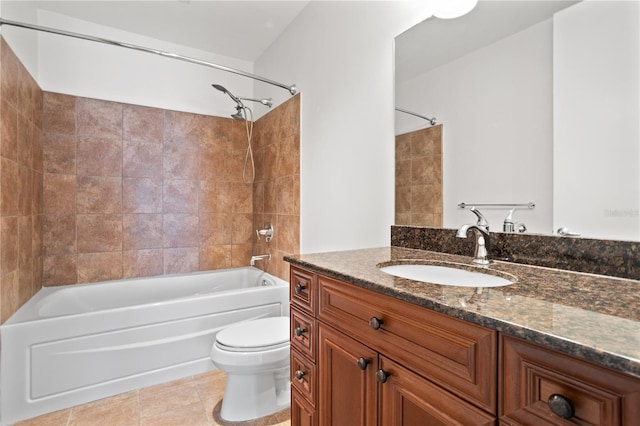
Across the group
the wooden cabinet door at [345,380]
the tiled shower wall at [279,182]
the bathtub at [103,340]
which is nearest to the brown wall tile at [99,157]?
the bathtub at [103,340]

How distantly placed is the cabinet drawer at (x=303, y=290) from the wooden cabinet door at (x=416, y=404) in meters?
0.36

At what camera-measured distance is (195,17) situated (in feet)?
7.99

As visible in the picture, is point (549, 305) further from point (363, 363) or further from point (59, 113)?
point (59, 113)

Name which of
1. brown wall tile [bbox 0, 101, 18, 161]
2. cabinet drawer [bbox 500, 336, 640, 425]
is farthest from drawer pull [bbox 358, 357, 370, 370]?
brown wall tile [bbox 0, 101, 18, 161]

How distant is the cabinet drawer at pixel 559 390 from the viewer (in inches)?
16.8

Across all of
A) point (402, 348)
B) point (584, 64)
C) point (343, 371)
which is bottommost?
point (343, 371)

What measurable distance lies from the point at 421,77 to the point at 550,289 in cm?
107

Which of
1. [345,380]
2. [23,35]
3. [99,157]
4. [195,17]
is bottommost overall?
[345,380]

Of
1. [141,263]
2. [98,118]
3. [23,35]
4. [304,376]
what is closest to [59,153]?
[98,118]

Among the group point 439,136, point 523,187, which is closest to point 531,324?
point 523,187

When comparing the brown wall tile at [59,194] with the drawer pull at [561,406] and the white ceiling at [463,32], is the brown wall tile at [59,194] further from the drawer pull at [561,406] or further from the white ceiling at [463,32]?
the drawer pull at [561,406]

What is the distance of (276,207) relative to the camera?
2742 mm

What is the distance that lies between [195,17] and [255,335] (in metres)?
2.38

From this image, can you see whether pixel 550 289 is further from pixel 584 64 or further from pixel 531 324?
pixel 584 64
